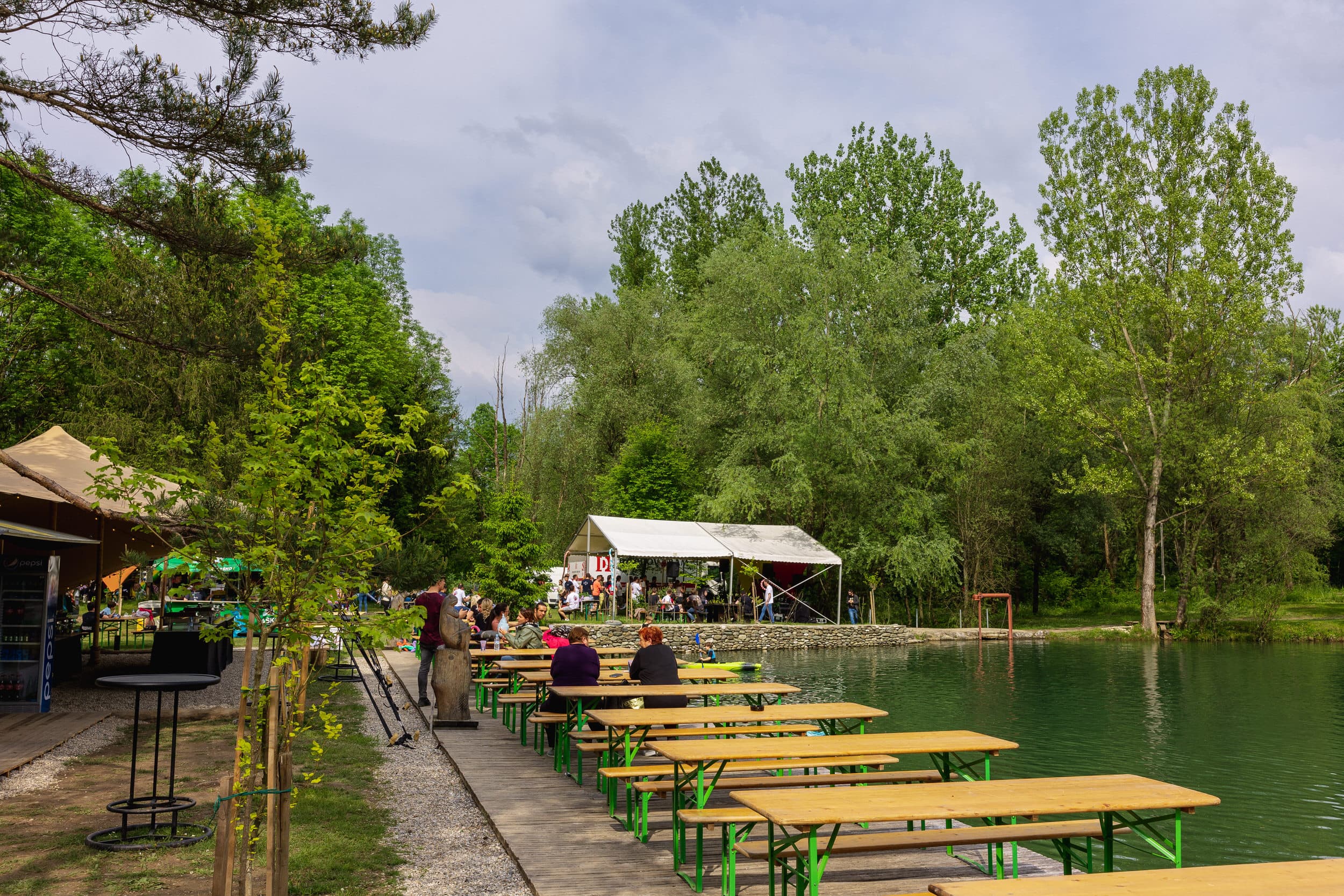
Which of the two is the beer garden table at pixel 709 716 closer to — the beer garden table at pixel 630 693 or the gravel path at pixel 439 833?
the beer garden table at pixel 630 693

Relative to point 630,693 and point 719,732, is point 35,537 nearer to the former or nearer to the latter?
point 630,693

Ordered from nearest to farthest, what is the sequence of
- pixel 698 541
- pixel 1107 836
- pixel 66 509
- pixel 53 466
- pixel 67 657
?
1. pixel 1107 836
2. pixel 53 466
3. pixel 66 509
4. pixel 67 657
5. pixel 698 541

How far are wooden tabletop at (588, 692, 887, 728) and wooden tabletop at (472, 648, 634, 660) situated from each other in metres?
4.36

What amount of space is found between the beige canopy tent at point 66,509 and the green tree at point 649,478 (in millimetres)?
19439

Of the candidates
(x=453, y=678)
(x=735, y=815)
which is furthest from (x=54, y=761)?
(x=735, y=815)

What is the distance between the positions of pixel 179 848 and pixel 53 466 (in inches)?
338

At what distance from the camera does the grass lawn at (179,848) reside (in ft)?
16.9

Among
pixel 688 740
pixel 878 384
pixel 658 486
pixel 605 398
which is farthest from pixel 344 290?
pixel 688 740

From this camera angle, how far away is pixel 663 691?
25.5 feet

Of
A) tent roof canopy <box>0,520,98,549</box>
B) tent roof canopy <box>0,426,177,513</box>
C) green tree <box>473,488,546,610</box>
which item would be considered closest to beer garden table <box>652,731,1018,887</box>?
tent roof canopy <box>0,426,177,513</box>

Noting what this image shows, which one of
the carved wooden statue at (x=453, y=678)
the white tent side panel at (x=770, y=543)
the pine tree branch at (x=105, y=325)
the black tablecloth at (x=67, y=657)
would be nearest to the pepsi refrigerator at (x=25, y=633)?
the black tablecloth at (x=67, y=657)

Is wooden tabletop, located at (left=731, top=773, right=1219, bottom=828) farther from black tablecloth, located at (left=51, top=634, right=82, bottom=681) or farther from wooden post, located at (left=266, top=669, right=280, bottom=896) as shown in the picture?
black tablecloth, located at (left=51, top=634, right=82, bottom=681)

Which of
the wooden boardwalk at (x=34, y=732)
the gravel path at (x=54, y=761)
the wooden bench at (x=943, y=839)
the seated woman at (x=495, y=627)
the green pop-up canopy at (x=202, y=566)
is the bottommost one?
the gravel path at (x=54, y=761)

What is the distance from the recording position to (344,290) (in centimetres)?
3209
